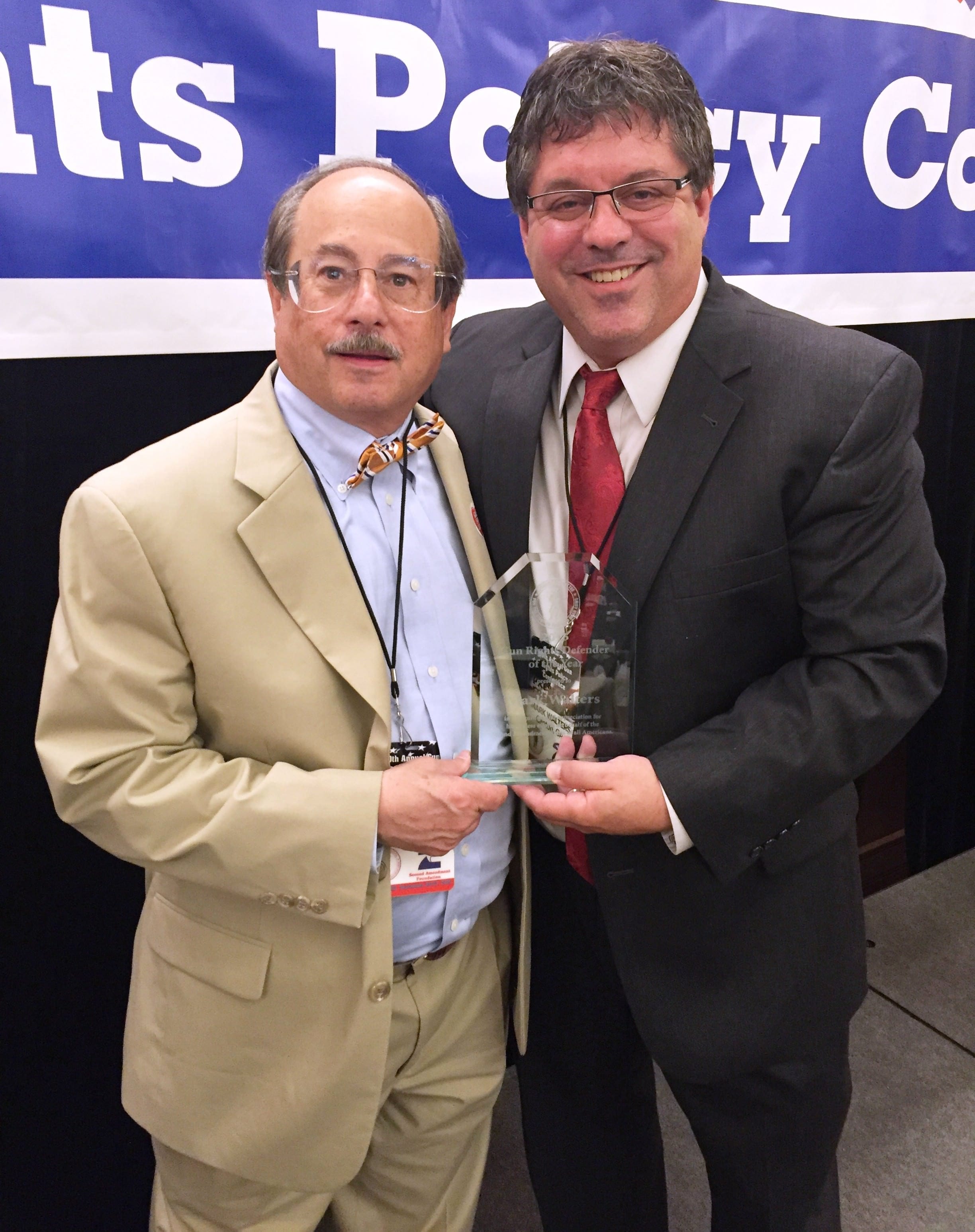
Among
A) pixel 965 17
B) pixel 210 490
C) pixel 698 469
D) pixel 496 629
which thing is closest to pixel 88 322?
pixel 210 490

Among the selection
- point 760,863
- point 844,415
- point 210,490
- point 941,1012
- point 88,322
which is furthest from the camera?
point 941,1012

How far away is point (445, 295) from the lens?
1.38 meters

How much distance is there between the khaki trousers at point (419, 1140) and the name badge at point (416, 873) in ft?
0.71

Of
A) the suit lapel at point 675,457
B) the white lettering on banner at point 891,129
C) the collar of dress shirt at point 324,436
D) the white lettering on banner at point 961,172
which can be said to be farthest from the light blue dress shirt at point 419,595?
the white lettering on banner at point 961,172

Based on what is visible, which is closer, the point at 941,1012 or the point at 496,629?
the point at 496,629

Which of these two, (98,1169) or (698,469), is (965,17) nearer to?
(698,469)

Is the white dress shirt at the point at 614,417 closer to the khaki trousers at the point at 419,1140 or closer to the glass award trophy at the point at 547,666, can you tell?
the glass award trophy at the point at 547,666

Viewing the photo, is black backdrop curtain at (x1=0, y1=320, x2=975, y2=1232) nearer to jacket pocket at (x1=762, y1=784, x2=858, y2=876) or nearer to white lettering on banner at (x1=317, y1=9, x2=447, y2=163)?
white lettering on banner at (x1=317, y1=9, x2=447, y2=163)

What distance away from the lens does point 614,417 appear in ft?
5.11

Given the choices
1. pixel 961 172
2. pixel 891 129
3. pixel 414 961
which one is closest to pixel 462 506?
pixel 414 961

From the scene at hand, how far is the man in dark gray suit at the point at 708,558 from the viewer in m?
1.40

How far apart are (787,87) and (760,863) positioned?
176 centimetres

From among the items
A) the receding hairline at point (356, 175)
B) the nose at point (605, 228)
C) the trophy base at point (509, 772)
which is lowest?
the trophy base at point (509, 772)

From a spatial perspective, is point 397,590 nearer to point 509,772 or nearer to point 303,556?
point 303,556
